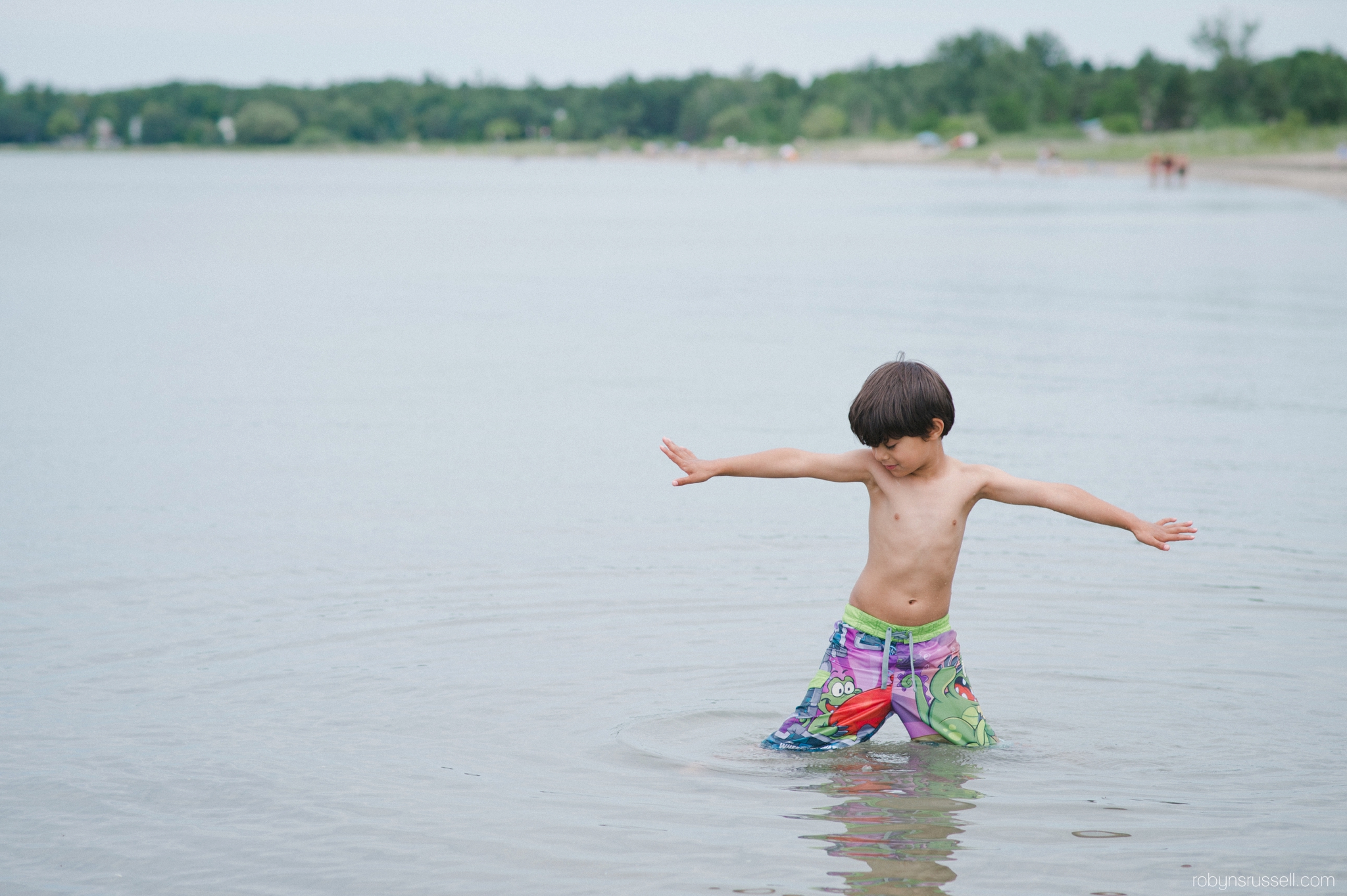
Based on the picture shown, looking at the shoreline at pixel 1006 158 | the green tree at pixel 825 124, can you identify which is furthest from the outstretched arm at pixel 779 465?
the green tree at pixel 825 124

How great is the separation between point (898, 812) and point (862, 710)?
1.10 feet

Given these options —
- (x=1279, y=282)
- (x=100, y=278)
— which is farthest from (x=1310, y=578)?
(x=100, y=278)

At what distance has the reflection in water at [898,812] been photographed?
4.13 m

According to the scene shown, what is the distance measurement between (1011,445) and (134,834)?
23.2 feet

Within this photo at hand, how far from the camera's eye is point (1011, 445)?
10.1 m

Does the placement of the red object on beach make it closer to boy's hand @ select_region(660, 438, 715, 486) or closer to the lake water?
the lake water

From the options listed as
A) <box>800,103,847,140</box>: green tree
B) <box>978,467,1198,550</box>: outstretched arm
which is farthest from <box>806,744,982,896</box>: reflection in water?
<box>800,103,847,140</box>: green tree

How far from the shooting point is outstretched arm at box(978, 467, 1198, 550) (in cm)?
439

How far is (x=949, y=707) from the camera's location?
4.66 meters

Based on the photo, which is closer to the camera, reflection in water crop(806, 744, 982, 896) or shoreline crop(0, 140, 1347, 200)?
reflection in water crop(806, 744, 982, 896)

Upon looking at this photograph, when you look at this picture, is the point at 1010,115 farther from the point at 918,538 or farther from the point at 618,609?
the point at 918,538

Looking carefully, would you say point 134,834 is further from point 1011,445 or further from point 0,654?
point 1011,445

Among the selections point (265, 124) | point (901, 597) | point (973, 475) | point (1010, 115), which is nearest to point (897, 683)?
point (901, 597)

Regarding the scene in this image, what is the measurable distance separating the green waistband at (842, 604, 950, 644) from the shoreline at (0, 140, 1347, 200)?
152ft
